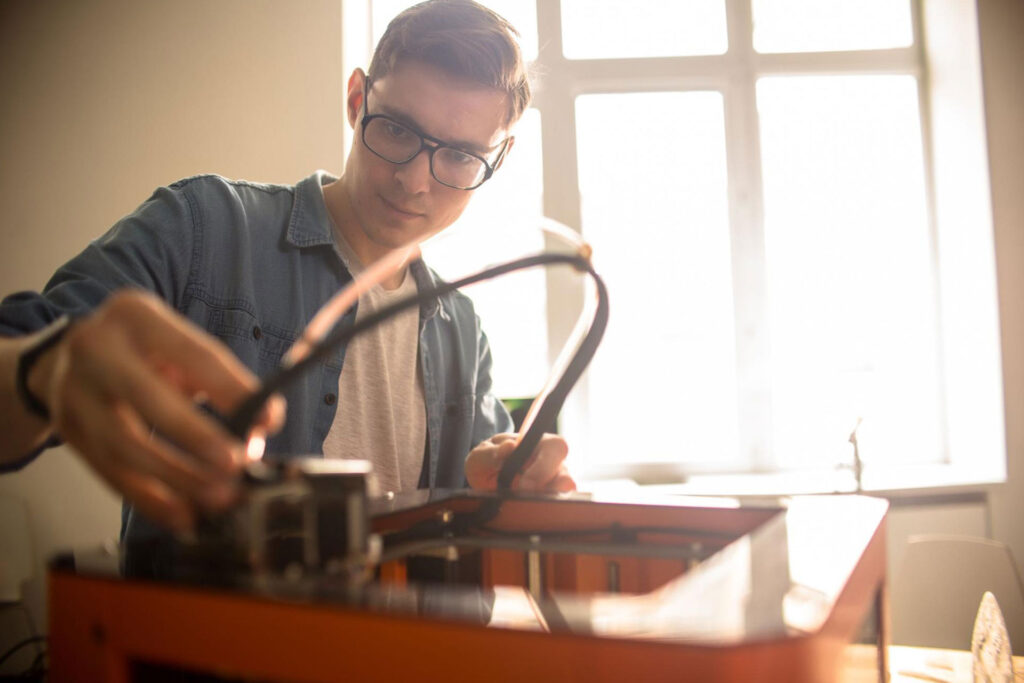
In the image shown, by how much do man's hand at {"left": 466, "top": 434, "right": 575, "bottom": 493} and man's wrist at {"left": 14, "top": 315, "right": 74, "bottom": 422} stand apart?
1.22 ft

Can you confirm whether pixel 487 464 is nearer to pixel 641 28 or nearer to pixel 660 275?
pixel 660 275

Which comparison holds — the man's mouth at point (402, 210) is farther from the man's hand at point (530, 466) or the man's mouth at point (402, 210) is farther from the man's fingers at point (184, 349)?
the man's fingers at point (184, 349)

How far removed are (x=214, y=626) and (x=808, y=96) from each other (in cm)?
296

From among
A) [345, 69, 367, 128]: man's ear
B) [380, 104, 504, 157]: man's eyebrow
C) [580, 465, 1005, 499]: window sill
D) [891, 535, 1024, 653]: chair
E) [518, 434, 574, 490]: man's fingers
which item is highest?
[345, 69, 367, 128]: man's ear

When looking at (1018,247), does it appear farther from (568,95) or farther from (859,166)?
(568,95)

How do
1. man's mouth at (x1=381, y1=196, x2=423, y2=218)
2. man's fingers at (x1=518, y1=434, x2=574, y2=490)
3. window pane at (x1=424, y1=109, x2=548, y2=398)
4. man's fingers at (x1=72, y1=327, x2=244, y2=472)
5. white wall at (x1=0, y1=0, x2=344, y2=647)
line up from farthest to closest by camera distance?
window pane at (x1=424, y1=109, x2=548, y2=398), white wall at (x1=0, y1=0, x2=344, y2=647), man's mouth at (x1=381, y1=196, x2=423, y2=218), man's fingers at (x1=518, y1=434, x2=574, y2=490), man's fingers at (x1=72, y1=327, x2=244, y2=472)

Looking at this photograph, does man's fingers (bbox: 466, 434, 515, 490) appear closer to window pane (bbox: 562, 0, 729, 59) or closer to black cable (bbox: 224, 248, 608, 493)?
black cable (bbox: 224, 248, 608, 493)

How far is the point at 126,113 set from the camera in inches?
86.2

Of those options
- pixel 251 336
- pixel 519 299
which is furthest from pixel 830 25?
pixel 251 336

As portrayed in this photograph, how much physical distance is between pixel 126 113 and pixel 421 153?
5.78ft

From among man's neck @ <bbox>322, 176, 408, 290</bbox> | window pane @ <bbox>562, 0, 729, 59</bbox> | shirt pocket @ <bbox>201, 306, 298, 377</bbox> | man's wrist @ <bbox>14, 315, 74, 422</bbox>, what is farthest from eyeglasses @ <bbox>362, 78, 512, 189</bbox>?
window pane @ <bbox>562, 0, 729, 59</bbox>

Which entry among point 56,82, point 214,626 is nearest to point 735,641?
point 214,626

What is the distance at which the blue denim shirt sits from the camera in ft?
2.64

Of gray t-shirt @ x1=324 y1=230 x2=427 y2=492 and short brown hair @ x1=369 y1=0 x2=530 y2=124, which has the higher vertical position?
short brown hair @ x1=369 y1=0 x2=530 y2=124
